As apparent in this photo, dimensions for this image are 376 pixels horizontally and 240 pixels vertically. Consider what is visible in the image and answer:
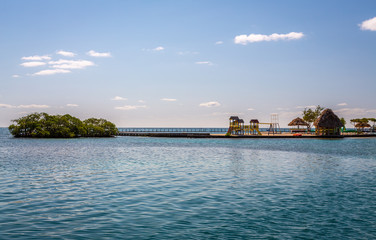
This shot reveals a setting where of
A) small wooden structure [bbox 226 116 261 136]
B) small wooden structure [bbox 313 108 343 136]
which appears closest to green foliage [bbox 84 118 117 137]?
small wooden structure [bbox 226 116 261 136]

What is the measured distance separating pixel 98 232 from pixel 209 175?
12633 millimetres

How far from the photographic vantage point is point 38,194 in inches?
603

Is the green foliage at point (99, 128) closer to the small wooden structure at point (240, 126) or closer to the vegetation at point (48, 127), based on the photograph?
the vegetation at point (48, 127)

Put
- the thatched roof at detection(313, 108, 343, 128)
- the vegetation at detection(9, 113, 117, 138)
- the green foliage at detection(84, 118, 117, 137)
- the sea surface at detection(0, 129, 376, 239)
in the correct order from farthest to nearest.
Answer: the green foliage at detection(84, 118, 117, 137), the vegetation at detection(9, 113, 117, 138), the thatched roof at detection(313, 108, 343, 128), the sea surface at detection(0, 129, 376, 239)

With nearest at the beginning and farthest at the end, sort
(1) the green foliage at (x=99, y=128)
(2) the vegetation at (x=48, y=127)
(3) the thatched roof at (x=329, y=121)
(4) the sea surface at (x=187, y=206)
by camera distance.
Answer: (4) the sea surface at (x=187, y=206), (3) the thatched roof at (x=329, y=121), (2) the vegetation at (x=48, y=127), (1) the green foliage at (x=99, y=128)

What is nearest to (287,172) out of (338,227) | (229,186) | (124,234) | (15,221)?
(229,186)

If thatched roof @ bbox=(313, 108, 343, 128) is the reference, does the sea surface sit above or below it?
below

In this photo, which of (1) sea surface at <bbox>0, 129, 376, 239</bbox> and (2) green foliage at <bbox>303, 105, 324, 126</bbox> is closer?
(1) sea surface at <bbox>0, 129, 376, 239</bbox>

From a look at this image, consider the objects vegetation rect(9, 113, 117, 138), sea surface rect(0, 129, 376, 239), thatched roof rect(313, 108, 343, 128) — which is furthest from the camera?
vegetation rect(9, 113, 117, 138)

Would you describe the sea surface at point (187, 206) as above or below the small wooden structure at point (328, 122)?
below

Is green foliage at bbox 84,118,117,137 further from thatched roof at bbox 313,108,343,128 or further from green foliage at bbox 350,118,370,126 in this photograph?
green foliage at bbox 350,118,370,126

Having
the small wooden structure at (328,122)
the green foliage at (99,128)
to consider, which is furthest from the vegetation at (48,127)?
the small wooden structure at (328,122)

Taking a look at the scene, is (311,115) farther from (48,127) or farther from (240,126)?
(48,127)

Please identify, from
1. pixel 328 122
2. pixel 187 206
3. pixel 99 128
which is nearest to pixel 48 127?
pixel 99 128
